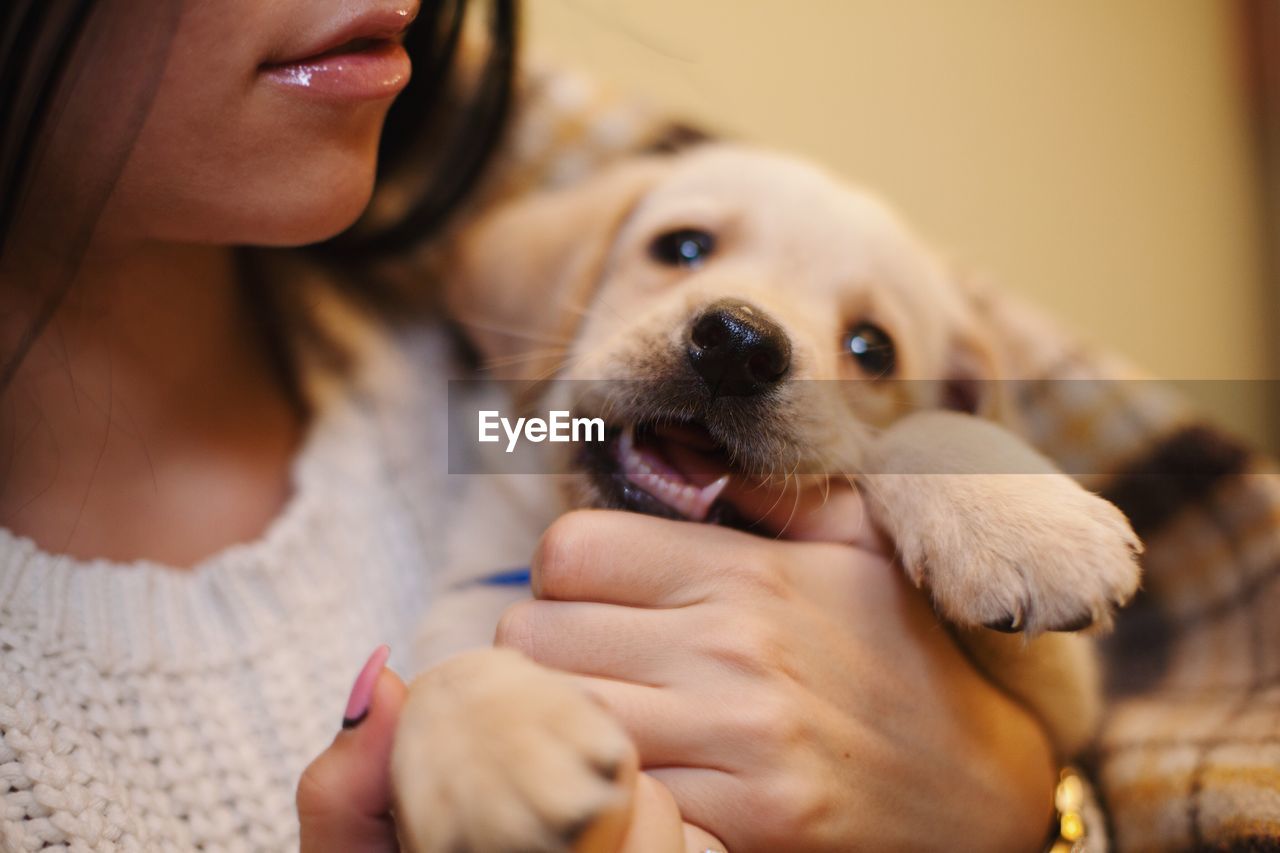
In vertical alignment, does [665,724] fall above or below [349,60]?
below

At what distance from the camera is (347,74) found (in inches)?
43.6

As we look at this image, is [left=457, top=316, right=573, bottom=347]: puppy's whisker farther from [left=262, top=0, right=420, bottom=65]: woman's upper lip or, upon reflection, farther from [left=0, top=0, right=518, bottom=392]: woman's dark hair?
[left=262, top=0, right=420, bottom=65]: woman's upper lip

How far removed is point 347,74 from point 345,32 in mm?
47

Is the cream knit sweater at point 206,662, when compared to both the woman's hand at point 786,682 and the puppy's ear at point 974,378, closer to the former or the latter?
the woman's hand at point 786,682

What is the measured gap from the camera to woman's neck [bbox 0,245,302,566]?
1194mm

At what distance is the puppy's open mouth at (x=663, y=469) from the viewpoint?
1.16 m

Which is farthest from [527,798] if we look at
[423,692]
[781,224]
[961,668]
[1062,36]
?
[1062,36]

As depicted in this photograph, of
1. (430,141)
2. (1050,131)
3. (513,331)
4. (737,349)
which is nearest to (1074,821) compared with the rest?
(737,349)

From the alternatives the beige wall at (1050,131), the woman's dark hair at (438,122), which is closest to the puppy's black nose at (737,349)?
the woman's dark hair at (438,122)

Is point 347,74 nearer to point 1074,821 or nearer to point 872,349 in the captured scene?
point 872,349

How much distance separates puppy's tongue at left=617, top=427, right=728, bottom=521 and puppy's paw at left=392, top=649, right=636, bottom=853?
422mm

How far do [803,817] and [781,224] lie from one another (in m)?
0.86

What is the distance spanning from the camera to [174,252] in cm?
134

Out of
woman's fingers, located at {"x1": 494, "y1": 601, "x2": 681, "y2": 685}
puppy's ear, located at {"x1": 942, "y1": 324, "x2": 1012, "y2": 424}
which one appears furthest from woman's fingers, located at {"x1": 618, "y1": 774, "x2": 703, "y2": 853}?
puppy's ear, located at {"x1": 942, "y1": 324, "x2": 1012, "y2": 424}
